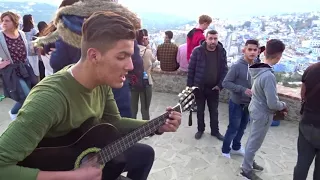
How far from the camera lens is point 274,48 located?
3338mm

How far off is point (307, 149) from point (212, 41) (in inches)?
83.6

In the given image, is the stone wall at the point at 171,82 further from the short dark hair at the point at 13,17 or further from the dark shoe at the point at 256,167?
the short dark hair at the point at 13,17

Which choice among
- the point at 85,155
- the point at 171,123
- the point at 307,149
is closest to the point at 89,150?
the point at 85,155

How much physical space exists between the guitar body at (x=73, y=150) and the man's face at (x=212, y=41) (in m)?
3.01

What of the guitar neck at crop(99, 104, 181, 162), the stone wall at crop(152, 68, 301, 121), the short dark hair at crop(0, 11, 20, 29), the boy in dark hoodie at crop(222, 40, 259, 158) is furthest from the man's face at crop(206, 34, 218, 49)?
the short dark hair at crop(0, 11, 20, 29)

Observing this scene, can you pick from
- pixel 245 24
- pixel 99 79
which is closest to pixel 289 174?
pixel 99 79

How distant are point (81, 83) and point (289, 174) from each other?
3492mm

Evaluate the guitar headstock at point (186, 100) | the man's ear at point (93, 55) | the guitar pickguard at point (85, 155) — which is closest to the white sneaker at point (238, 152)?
the guitar headstock at point (186, 100)

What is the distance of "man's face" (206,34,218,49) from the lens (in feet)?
15.0

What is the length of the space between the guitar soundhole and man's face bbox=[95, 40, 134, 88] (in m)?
0.47

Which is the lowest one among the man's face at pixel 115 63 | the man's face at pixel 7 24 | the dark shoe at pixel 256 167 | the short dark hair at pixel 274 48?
the dark shoe at pixel 256 167

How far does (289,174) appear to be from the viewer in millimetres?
4160

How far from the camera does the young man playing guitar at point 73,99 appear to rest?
1390mm

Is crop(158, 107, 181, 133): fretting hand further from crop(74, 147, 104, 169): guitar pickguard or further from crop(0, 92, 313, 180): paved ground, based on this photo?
crop(0, 92, 313, 180): paved ground
